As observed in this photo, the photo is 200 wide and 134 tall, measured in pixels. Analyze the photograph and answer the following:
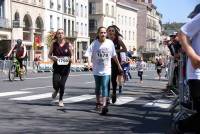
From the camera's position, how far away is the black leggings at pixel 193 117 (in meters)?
5.56

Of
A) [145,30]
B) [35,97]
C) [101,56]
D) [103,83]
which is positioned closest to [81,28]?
[145,30]

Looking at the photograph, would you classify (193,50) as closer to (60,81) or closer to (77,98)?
(60,81)

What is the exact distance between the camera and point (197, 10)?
5.89 meters

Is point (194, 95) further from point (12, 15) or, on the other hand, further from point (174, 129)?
point (12, 15)

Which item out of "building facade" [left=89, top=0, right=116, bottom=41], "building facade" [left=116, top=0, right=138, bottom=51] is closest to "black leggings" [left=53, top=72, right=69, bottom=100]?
"building facade" [left=89, top=0, right=116, bottom=41]

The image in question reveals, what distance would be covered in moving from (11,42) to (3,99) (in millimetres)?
44857

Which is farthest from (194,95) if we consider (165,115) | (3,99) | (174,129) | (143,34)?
(143,34)

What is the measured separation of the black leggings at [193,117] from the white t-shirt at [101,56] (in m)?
5.24

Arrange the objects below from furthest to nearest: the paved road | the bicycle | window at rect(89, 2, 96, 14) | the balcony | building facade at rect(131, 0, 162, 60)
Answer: building facade at rect(131, 0, 162, 60) < window at rect(89, 2, 96, 14) < the balcony < the bicycle < the paved road

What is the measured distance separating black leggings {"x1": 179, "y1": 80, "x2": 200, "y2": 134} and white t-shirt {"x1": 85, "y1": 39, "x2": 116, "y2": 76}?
17.2ft

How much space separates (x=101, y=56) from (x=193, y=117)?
5.48 m

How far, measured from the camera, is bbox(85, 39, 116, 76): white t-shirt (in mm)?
11016

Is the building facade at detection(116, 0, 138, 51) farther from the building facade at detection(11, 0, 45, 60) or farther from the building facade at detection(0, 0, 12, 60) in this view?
the building facade at detection(0, 0, 12, 60)

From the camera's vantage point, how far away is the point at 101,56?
36.3 ft
